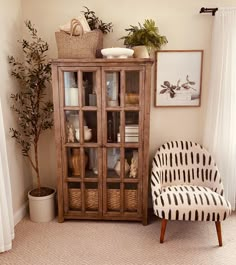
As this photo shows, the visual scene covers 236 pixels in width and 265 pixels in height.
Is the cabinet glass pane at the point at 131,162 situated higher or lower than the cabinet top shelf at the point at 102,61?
lower

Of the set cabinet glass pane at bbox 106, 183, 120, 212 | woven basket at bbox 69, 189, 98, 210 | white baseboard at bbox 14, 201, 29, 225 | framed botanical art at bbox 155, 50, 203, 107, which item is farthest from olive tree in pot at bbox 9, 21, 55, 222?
framed botanical art at bbox 155, 50, 203, 107

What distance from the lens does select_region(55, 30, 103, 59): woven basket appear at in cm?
225

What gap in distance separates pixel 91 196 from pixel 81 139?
604 millimetres

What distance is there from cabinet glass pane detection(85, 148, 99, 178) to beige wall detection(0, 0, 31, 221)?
0.74 m

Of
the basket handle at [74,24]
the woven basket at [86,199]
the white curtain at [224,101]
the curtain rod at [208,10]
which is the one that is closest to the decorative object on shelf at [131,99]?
the basket handle at [74,24]

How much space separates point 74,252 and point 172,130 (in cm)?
156

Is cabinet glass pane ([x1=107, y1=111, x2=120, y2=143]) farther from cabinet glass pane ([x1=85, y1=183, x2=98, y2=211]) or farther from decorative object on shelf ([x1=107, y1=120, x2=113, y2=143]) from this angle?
cabinet glass pane ([x1=85, y1=183, x2=98, y2=211])

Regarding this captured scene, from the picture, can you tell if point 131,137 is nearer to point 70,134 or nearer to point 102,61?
point 70,134

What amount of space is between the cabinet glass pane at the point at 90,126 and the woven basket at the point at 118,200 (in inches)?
22.2

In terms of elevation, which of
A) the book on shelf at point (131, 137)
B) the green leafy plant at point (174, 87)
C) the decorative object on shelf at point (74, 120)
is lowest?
the book on shelf at point (131, 137)

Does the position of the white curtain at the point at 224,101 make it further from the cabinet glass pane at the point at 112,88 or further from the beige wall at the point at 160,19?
the cabinet glass pane at the point at 112,88

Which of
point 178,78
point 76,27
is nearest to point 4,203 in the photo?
point 76,27

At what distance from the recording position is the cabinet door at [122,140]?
2.31m

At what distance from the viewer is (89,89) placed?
93.7 inches
